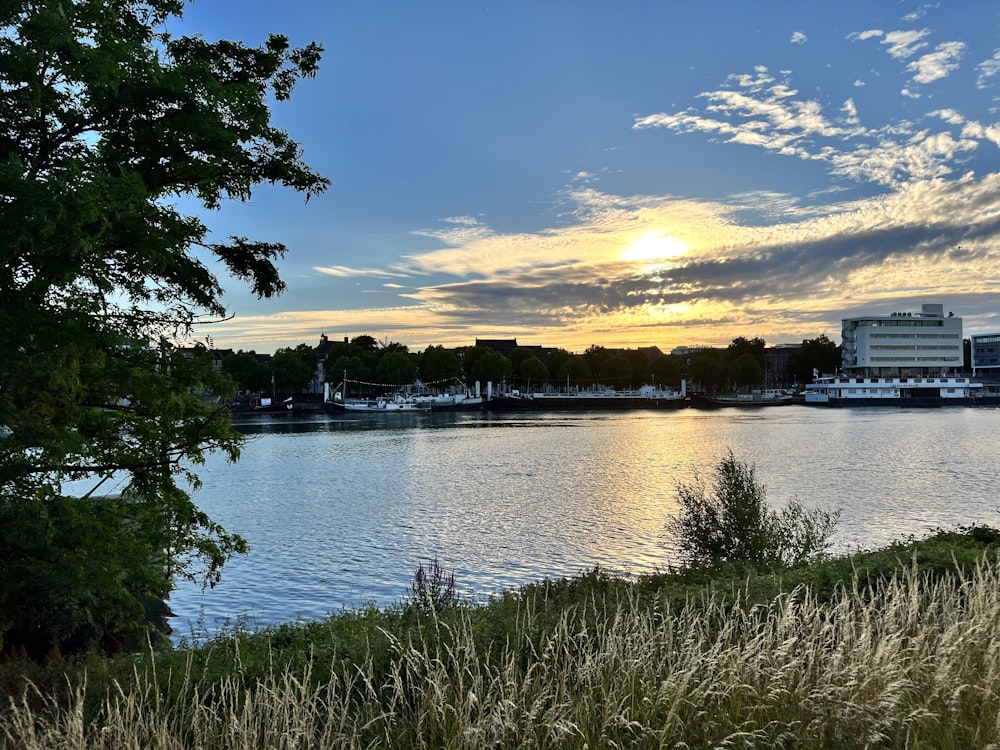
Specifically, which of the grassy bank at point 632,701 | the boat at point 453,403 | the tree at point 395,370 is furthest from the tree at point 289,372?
the grassy bank at point 632,701

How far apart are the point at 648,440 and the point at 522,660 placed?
278 ft

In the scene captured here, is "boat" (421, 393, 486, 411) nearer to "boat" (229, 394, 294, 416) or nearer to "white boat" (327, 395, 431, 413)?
"white boat" (327, 395, 431, 413)

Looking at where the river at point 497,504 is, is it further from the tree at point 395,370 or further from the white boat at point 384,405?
the tree at point 395,370

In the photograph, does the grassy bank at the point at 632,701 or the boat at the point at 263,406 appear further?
the boat at the point at 263,406

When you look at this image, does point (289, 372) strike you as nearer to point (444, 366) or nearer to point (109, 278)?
point (444, 366)

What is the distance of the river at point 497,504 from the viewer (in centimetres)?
2447

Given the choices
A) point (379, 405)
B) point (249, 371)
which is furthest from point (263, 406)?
point (379, 405)

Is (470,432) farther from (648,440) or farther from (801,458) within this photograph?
(801,458)

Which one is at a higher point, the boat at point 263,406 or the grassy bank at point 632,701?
the grassy bank at point 632,701

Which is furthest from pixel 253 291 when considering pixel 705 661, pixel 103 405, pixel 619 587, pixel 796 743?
pixel 796 743

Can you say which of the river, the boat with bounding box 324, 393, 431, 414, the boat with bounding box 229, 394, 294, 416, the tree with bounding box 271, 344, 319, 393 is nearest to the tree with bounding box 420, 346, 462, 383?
the boat with bounding box 324, 393, 431, 414

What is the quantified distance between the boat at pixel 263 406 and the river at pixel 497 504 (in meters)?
100

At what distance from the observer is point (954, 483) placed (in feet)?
149

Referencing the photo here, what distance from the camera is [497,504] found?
40.8 metres
